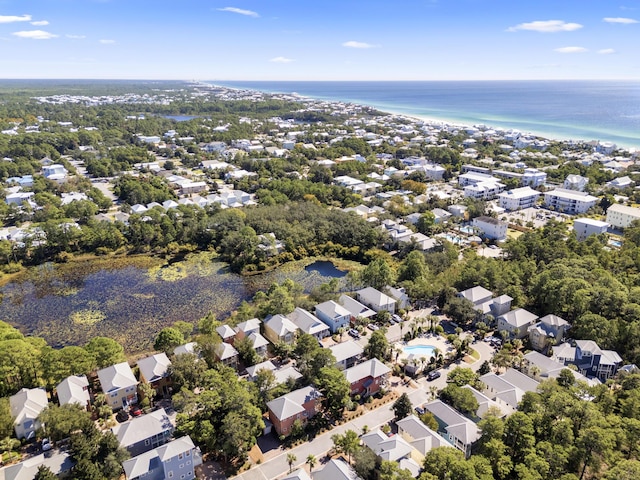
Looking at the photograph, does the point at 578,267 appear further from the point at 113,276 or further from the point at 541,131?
the point at 541,131

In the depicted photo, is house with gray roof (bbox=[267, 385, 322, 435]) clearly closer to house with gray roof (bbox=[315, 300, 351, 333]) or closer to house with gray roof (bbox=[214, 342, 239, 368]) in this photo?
house with gray roof (bbox=[214, 342, 239, 368])

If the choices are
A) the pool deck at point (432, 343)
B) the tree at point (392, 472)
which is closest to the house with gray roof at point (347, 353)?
the pool deck at point (432, 343)

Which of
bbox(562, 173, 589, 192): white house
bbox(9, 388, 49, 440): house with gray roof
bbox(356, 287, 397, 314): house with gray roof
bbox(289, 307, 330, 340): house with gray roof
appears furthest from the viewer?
bbox(562, 173, 589, 192): white house

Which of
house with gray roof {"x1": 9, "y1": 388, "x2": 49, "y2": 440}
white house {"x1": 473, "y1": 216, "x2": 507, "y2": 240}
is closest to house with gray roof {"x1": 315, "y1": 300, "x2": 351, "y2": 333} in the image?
house with gray roof {"x1": 9, "y1": 388, "x2": 49, "y2": 440}

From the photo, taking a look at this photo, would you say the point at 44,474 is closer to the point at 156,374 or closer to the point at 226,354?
the point at 156,374

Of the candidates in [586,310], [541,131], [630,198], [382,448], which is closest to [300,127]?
[541,131]
